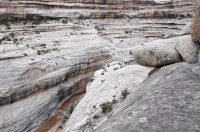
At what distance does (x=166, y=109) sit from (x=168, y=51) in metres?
4.94

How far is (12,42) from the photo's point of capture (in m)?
25.1

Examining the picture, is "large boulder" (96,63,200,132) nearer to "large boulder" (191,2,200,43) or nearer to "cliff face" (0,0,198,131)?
"large boulder" (191,2,200,43)

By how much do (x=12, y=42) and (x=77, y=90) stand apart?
5.64 metres

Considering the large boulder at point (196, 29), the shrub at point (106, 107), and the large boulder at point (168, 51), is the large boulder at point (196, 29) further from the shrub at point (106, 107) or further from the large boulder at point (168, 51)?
the shrub at point (106, 107)

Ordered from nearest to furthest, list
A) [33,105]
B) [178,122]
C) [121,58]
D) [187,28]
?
[178,122], [187,28], [33,105], [121,58]

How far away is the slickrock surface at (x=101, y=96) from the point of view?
13.7 m

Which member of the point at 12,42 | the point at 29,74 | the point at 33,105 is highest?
the point at 12,42

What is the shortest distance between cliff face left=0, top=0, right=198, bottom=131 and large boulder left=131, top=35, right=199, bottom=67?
1.74 m

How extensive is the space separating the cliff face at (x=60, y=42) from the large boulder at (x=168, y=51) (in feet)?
5.72

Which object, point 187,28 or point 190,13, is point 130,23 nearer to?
point 190,13

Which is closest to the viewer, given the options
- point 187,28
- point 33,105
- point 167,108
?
point 167,108

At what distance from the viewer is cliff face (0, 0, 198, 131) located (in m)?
19.9

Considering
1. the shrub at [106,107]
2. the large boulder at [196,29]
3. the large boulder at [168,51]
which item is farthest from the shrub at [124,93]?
the large boulder at [196,29]

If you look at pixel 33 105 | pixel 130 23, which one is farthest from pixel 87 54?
pixel 130 23
